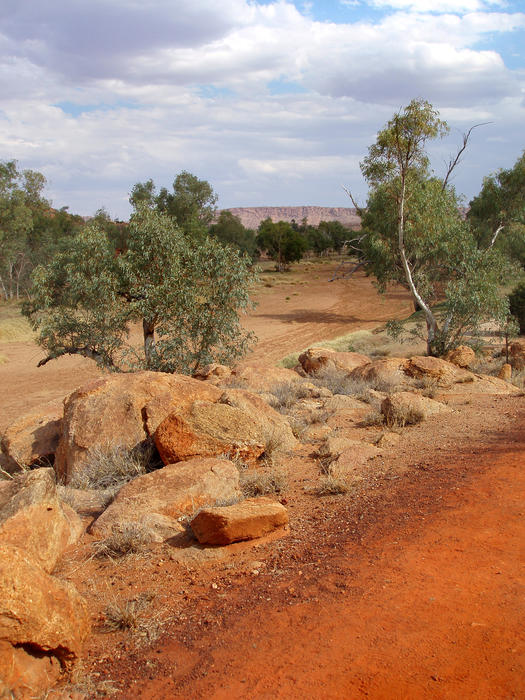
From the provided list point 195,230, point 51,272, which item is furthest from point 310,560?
point 195,230

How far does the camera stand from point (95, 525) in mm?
5234

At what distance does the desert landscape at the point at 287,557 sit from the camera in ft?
10.7

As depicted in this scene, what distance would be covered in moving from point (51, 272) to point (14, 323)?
19.0 meters

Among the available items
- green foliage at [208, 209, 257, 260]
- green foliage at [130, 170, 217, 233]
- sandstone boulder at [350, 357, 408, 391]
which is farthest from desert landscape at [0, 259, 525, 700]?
green foliage at [208, 209, 257, 260]

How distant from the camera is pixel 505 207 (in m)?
25.2

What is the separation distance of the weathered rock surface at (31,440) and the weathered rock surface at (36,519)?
3.21 metres

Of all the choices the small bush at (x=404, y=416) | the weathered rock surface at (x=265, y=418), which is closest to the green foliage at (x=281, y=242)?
the small bush at (x=404, y=416)

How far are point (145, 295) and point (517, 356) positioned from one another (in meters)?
9.78

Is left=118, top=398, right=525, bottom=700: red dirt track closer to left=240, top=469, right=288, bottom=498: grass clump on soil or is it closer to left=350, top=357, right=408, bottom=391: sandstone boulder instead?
left=240, top=469, right=288, bottom=498: grass clump on soil

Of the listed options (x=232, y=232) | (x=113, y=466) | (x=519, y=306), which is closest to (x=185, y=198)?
(x=232, y=232)

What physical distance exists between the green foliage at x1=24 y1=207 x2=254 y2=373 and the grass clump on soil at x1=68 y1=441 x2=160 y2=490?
5542 millimetres

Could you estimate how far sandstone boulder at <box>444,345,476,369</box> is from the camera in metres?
14.5

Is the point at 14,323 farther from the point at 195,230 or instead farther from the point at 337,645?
the point at 337,645

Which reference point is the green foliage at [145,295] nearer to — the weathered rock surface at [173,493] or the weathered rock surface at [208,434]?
the weathered rock surface at [208,434]
